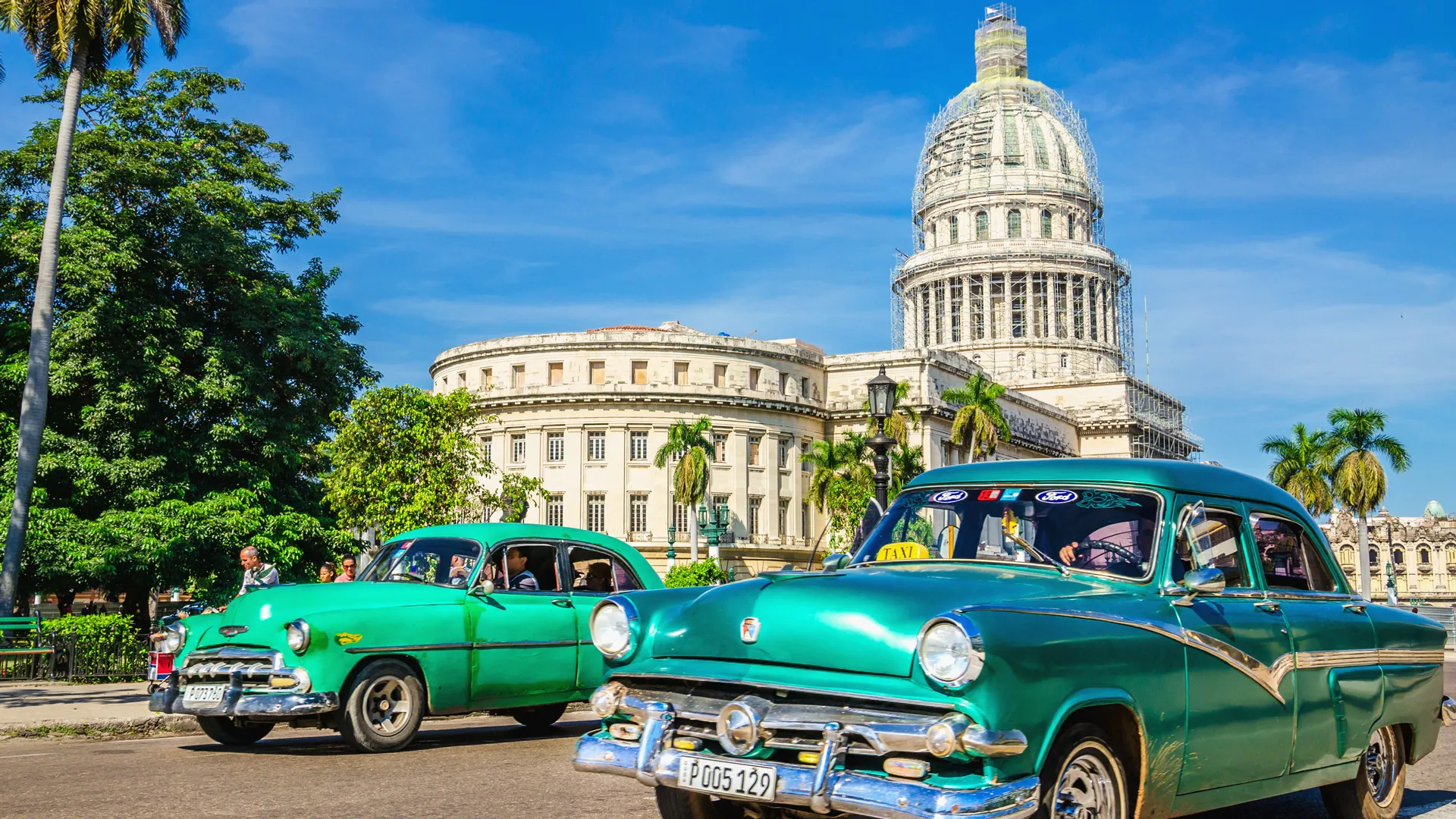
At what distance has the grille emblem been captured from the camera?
5309 mm

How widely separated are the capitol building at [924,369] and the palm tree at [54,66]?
23.4 metres

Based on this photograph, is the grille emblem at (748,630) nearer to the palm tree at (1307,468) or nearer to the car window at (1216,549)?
the car window at (1216,549)

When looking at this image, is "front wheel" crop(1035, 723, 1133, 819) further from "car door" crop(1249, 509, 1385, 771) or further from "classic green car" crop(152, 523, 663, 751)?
"classic green car" crop(152, 523, 663, 751)

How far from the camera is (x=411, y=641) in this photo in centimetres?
1050

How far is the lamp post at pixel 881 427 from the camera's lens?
22750mm

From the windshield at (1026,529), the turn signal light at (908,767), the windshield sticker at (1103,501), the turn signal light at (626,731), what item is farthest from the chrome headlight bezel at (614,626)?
the windshield sticker at (1103,501)

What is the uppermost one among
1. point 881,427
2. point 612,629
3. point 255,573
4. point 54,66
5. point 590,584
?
point 54,66

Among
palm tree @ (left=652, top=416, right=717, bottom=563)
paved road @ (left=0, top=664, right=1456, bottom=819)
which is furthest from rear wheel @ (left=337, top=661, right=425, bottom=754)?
palm tree @ (left=652, top=416, right=717, bottom=563)

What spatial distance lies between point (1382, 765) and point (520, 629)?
6540mm

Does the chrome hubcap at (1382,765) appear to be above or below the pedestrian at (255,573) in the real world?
below

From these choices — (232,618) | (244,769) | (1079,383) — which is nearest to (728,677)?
(244,769)

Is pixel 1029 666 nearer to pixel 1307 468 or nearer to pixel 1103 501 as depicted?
pixel 1103 501

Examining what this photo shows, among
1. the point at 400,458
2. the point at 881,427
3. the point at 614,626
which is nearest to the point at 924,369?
the point at 400,458

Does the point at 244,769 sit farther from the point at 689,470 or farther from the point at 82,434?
the point at 689,470
